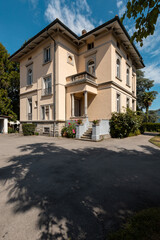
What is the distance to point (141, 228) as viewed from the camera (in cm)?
155

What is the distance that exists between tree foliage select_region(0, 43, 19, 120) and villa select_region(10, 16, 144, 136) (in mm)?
8041

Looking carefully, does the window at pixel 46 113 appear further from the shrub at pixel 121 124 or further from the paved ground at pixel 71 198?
the paved ground at pixel 71 198

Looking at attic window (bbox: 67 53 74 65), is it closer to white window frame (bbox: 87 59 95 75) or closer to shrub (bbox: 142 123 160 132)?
white window frame (bbox: 87 59 95 75)

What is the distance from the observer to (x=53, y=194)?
2461 mm

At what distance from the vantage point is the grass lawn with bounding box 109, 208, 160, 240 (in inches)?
56.2

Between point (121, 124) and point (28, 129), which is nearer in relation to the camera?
point (121, 124)

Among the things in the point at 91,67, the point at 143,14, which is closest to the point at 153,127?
the point at 91,67

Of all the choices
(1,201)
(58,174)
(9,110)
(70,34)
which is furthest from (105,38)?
(9,110)

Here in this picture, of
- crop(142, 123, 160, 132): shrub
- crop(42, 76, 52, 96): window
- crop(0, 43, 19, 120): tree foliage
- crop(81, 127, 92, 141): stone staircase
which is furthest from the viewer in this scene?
crop(142, 123, 160, 132): shrub

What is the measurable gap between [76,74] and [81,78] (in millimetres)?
771

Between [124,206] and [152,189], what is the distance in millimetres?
1001

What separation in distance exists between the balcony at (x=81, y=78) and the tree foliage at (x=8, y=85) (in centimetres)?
1369

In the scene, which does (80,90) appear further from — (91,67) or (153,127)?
(153,127)

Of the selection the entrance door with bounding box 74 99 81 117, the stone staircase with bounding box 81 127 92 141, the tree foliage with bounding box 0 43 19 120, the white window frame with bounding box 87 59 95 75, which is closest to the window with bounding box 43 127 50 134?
the entrance door with bounding box 74 99 81 117
